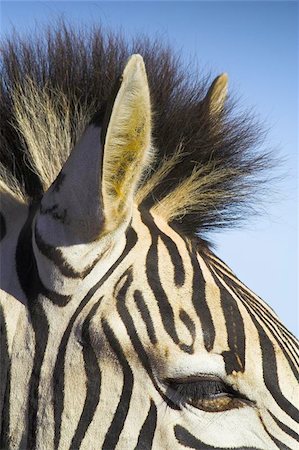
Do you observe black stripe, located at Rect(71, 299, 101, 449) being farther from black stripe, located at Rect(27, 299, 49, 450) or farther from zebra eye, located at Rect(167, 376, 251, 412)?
zebra eye, located at Rect(167, 376, 251, 412)

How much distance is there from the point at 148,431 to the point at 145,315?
1.47ft

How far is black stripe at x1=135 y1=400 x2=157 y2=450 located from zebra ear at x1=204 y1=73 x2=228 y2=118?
1.67 metres

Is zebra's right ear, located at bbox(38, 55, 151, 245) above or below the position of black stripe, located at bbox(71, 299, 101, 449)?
above

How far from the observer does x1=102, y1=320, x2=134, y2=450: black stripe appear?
2707 mm

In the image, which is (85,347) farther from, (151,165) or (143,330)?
(151,165)

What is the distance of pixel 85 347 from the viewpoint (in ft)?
9.12

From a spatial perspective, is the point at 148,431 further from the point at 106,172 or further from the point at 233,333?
the point at 106,172

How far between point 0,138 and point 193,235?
105cm

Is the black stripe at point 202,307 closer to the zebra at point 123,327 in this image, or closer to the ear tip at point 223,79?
the zebra at point 123,327

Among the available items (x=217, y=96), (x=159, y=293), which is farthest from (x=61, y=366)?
(x=217, y=96)

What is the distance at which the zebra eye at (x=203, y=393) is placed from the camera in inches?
107

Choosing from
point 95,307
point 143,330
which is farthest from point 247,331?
point 95,307

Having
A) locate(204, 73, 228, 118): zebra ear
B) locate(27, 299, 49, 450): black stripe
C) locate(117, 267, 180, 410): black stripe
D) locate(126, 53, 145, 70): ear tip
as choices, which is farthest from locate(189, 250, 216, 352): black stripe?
locate(204, 73, 228, 118): zebra ear

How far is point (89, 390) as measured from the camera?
2732mm
